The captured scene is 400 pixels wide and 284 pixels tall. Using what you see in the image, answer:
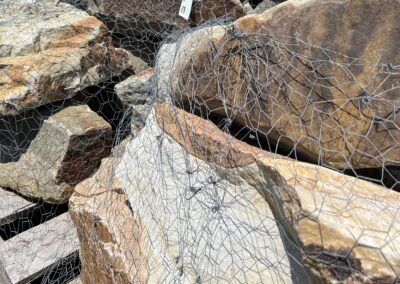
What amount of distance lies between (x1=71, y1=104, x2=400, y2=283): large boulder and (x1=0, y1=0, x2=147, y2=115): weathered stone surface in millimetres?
580

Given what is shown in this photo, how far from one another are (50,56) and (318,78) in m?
1.54

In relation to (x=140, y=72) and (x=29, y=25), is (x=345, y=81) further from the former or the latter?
(x=29, y=25)

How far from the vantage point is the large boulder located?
0.97 meters

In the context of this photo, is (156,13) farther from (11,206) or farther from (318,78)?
(318,78)

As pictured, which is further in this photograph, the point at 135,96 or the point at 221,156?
the point at 135,96

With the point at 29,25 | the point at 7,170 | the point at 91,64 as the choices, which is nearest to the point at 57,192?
the point at 7,170

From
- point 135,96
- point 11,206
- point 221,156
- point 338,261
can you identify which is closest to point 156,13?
point 135,96

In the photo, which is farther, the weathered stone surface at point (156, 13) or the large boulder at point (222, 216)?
the weathered stone surface at point (156, 13)

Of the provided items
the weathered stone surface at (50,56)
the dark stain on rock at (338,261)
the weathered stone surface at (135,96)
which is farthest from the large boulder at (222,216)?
the weathered stone surface at (50,56)

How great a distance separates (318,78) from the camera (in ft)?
3.94

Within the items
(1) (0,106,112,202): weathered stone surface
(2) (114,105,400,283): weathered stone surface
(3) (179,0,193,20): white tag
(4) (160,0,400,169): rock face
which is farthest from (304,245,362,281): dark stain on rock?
(3) (179,0,193,20): white tag

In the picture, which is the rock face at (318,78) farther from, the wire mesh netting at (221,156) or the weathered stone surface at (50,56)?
the weathered stone surface at (50,56)

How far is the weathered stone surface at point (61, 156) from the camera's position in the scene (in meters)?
2.23

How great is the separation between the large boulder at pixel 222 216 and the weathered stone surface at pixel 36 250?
29cm
